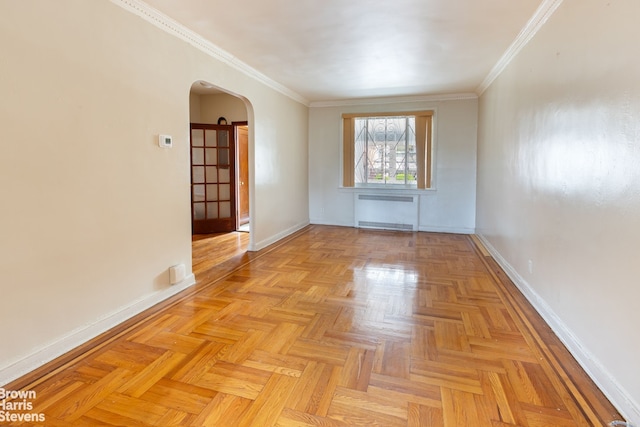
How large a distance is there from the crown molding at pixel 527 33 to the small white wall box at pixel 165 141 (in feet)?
10.3

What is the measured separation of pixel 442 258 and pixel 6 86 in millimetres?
4305

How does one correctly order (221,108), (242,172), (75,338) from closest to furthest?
(75,338) → (221,108) → (242,172)

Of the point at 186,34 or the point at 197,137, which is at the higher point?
the point at 186,34

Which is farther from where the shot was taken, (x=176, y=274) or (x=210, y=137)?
(x=210, y=137)

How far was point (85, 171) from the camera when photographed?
229 cm

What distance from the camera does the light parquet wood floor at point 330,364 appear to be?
64.8 inches

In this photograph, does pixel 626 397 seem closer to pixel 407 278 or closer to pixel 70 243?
pixel 407 278

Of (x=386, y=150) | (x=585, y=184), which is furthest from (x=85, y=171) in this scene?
(x=386, y=150)

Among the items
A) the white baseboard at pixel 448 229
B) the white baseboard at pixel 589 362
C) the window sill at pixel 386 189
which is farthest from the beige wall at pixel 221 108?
the white baseboard at pixel 589 362

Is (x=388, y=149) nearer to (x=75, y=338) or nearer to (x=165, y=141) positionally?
(x=165, y=141)

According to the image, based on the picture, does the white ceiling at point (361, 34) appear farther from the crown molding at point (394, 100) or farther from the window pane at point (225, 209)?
the window pane at point (225, 209)

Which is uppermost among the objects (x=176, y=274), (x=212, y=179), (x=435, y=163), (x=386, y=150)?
(x=386, y=150)

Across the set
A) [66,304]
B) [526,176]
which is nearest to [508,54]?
[526,176]

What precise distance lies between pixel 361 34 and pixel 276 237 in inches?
124
